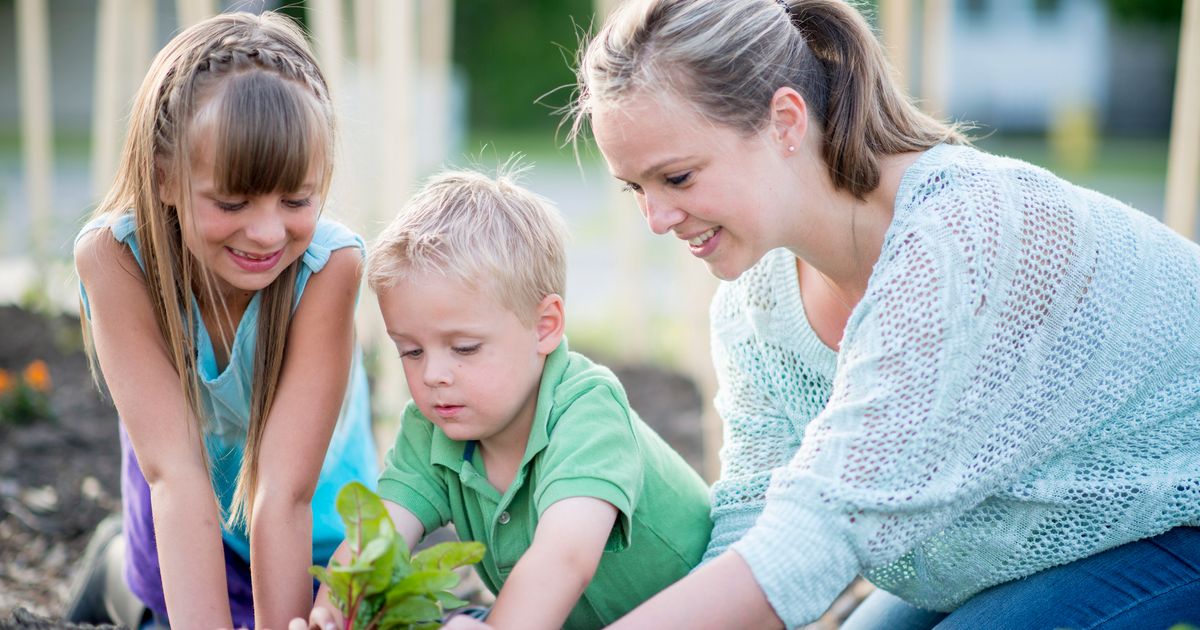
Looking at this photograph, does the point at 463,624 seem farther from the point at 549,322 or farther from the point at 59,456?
the point at 59,456

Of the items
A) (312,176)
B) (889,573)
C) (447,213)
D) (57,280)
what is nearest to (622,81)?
(447,213)

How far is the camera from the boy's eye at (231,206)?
2.02 meters

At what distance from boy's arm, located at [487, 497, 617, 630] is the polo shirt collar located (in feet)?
0.49

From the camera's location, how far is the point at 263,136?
197 cm

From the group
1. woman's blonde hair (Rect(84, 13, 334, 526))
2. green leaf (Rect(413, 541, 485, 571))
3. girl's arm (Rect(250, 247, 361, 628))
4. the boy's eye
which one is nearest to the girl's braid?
woman's blonde hair (Rect(84, 13, 334, 526))

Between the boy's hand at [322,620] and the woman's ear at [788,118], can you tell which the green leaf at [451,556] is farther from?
the woman's ear at [788,118]

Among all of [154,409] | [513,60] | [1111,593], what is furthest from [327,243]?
[513,60]

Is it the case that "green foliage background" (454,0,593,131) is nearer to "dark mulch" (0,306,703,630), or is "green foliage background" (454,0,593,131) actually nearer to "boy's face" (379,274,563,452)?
"dark mulch" (0,306,703,630)

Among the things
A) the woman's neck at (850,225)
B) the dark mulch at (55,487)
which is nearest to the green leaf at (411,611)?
the woman's neck at (850,225)

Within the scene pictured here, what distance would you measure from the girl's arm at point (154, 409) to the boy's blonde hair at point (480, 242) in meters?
0.44

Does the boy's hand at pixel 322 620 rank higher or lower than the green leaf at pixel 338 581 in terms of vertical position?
lower

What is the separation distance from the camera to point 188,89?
1.99 metres

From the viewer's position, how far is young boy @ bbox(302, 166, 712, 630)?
188cm

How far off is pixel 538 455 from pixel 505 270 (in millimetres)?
318
